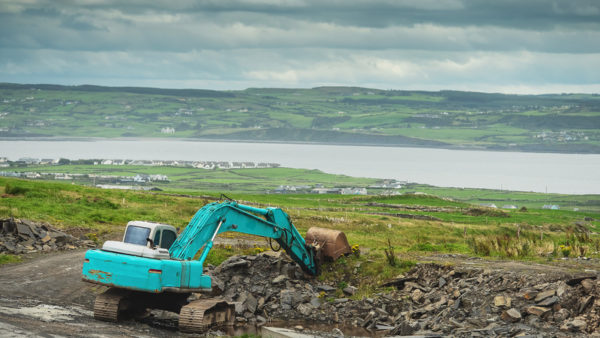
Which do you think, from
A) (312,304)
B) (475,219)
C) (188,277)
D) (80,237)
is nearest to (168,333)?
(188,277)

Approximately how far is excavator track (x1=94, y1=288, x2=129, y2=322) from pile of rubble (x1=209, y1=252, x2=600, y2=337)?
501 centimetres

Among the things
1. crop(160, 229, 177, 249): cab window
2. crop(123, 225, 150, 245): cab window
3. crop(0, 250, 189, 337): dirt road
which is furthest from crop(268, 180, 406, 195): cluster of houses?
crop(123, 225, 150, 245): cab window

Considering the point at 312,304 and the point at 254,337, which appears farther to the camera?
the point at 312,304

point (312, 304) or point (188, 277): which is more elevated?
point (188, 277)

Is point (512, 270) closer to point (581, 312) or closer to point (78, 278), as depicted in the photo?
point (581, 312)

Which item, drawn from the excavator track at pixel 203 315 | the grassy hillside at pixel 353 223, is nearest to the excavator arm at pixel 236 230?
the excavator track at pixel 203 315

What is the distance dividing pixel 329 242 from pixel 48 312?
40.7 feet

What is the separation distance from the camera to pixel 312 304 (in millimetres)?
26562

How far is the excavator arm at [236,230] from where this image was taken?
22266 millimetres

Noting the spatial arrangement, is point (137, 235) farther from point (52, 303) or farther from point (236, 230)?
point (52, 303)

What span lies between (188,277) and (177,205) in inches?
1387

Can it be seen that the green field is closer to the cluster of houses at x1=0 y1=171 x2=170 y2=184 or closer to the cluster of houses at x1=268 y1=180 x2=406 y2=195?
the cluster of houses at x1=268 y1=180 x2=406 y2=195

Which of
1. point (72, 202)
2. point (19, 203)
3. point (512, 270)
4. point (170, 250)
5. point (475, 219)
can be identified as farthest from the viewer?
point (475, 219)

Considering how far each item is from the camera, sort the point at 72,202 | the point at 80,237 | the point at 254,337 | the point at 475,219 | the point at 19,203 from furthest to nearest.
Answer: the point at 475,219 → the point at 72,202 → the point at 19,203 → the point at 80,237 → the point at 254,337
